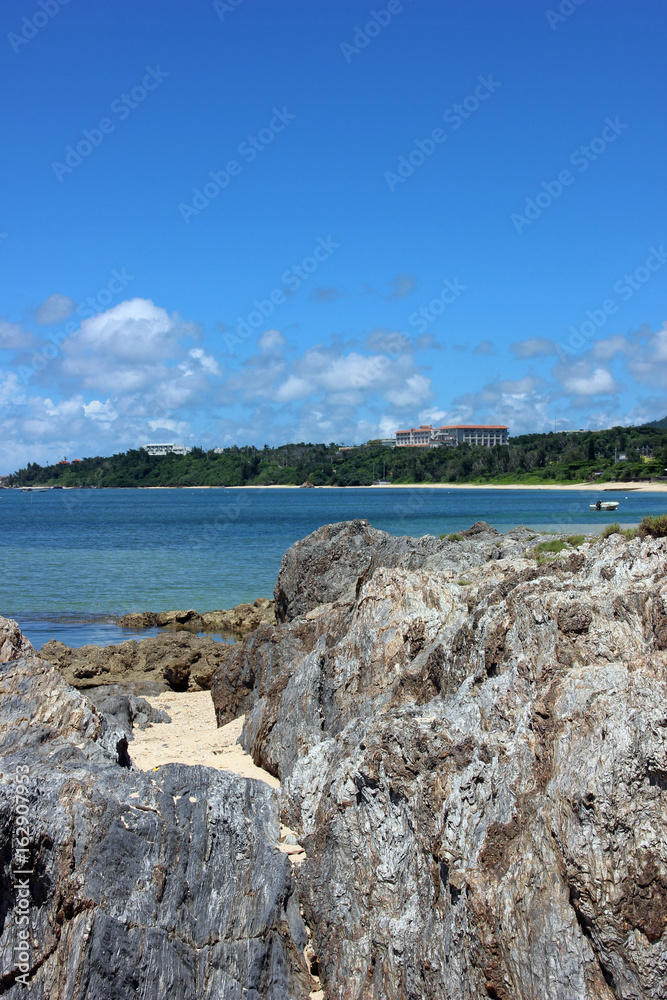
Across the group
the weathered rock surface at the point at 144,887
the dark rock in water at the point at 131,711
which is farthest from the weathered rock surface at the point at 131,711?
the weathered rock surface at the point at 144,887

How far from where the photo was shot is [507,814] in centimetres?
522

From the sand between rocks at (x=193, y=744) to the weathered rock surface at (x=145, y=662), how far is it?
223 centimetres

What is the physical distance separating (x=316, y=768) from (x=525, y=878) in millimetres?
2599

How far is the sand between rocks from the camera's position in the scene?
9406 millimetres

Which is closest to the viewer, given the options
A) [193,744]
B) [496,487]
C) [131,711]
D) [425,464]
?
[193,744]

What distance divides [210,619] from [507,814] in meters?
20.4

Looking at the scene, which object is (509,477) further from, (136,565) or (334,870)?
(334,870)

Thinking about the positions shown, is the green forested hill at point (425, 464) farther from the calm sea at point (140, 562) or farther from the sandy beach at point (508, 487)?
the calm sea at point (140, 562)

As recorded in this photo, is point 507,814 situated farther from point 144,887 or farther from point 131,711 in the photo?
point 131,711

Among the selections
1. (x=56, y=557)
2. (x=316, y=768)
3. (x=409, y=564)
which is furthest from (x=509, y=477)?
(x=316, y=768)

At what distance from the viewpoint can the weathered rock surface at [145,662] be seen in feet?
53.9

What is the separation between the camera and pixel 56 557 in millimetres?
45188

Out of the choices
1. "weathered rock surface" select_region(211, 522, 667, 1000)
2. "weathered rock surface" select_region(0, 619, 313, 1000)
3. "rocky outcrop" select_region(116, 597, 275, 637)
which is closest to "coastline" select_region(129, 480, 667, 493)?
Answer: "rocky outcrop" select_region(116, 597, 275, 637)

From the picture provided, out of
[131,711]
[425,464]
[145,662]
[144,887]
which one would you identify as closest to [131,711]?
[131,711]
